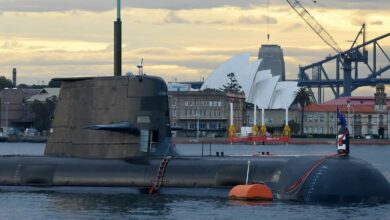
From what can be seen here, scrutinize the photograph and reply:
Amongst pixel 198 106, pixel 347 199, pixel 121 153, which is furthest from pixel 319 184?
pixel 198 106

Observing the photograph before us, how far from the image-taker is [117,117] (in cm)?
3142

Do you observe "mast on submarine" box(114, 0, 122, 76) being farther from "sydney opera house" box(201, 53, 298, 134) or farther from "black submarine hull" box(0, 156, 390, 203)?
"sydney opera house" box(201, 53, 298, 134)

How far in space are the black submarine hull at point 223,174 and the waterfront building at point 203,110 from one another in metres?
96.5

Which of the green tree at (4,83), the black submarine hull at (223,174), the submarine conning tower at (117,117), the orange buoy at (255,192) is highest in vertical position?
the green tree at (4,83)

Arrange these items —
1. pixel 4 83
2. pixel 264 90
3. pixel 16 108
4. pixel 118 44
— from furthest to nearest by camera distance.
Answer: pixel 4 83 → pixel 264 90 → pixel 16 108 → pixel 118 44

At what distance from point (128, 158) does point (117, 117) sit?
49.9 inches

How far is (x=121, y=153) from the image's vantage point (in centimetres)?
3142

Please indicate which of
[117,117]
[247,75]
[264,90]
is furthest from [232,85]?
[117,117]

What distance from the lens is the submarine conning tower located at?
102 ft

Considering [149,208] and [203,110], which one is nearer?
[149,208]

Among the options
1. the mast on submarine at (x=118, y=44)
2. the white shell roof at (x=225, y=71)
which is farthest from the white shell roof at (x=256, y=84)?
the mast on submarine at (x=118, y=44)

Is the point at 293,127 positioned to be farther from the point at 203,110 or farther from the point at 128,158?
the point at 128,158

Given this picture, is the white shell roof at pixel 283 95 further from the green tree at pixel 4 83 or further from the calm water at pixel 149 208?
the calm water at pixel 149 208

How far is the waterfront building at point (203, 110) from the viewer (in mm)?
130750
